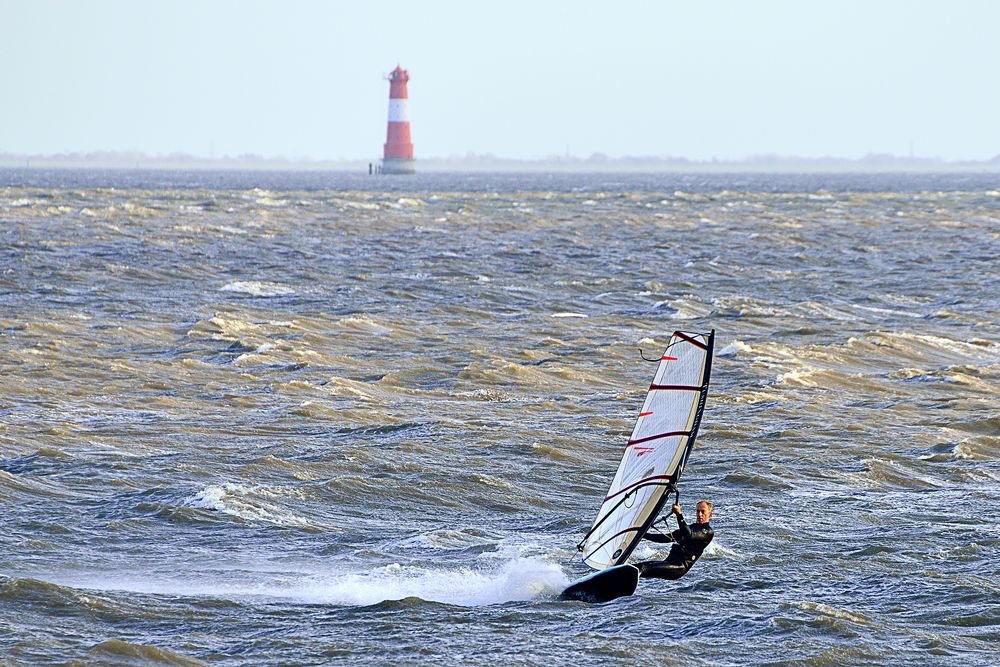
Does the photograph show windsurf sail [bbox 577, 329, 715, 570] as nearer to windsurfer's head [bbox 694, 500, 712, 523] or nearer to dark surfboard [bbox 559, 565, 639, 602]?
dark surfboard [bbox 559, 565, 639, 602]

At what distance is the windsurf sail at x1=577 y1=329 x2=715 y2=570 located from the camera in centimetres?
1507

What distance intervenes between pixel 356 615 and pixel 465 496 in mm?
5150

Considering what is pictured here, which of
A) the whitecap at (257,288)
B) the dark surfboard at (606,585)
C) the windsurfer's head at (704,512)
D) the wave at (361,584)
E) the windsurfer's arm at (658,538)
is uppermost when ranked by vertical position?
the windsurfer's head at (704,512)

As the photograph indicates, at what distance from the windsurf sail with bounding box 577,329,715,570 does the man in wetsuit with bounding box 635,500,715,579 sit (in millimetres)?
338

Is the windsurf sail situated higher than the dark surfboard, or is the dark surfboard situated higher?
the windsurf sail

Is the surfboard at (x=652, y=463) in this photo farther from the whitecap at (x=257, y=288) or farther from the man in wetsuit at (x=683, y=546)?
the whitecap at (x=257, y=288)

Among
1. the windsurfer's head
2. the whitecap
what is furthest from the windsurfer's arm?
the whitecap

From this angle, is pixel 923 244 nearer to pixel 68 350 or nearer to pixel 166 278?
pixel 166 278

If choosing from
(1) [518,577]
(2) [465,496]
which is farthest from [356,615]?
(2) [465,496]

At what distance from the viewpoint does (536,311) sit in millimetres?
40938

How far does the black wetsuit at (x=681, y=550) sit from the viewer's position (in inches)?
623

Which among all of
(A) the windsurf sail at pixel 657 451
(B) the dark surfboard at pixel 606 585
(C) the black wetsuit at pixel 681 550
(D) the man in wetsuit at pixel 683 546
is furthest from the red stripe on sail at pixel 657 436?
(B) the dark surfboard at pixel 606 585

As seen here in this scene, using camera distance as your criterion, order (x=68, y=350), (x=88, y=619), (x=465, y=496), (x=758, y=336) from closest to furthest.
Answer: (x=88, y=619)
(x=465, y=496)
(x=68, y=350)
(x=758, y=336)

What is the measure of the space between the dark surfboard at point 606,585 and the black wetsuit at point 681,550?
11.3 inches
